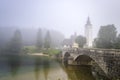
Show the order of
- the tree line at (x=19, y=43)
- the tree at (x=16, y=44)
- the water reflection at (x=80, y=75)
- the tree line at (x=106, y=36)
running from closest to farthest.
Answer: the water reflection at (x=80, y=75)
the tree line at (x=106, y=36)
the tree line at (x=19, y=43)
the tree at (x=16, y=44)

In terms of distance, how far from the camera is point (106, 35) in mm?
19922

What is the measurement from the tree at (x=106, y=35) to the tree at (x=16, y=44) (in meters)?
11.6

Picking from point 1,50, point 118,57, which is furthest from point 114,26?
point 1,50

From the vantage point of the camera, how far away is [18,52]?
84.7ft

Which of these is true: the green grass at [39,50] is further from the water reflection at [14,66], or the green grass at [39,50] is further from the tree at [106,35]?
the tree at [106,35]

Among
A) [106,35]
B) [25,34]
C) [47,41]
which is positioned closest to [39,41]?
[47,41]

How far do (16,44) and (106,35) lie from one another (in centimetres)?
1316

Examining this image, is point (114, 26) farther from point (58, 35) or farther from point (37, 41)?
point (58, 35)

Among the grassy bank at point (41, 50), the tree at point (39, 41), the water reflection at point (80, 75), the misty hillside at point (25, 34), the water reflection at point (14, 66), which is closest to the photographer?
the water reflection at point (80, 75)

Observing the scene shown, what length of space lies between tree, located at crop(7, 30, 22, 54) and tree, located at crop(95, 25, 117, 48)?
1158 centimetres

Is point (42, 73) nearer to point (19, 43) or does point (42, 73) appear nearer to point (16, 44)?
point (16, 44)

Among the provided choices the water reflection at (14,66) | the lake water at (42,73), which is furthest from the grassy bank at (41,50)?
the lake water at (42,73)

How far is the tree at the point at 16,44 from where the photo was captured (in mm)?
23323

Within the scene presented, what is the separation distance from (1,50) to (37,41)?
311 inches
